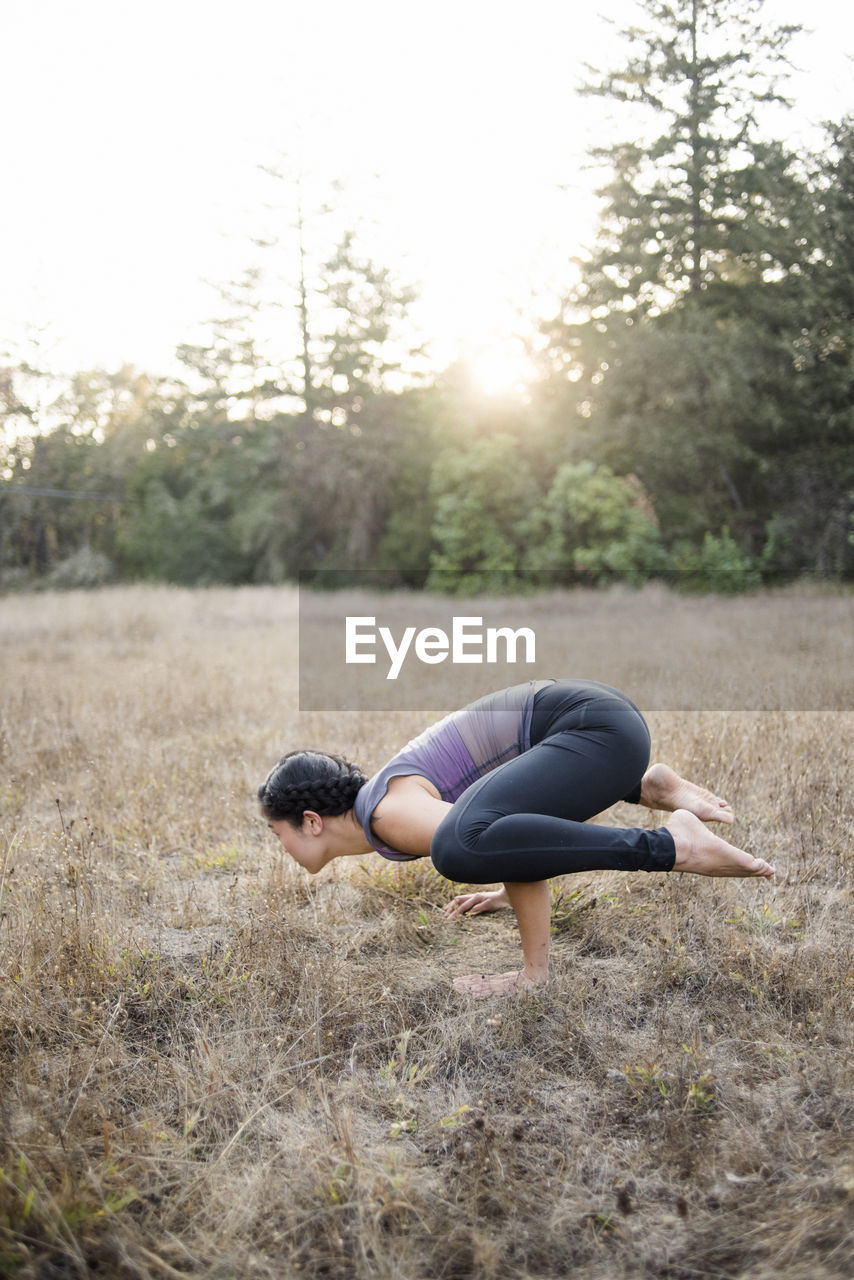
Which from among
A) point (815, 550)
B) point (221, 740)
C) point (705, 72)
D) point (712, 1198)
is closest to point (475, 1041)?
point (712, 1198)

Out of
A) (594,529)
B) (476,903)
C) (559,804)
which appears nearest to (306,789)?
(559,804)

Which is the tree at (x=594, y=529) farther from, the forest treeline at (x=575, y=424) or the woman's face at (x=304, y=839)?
the woman's face at (x=304, y=839)

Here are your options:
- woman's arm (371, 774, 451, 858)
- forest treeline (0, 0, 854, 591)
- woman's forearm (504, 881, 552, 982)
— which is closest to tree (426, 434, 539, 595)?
forest treeline (0, 0, 854, 591)

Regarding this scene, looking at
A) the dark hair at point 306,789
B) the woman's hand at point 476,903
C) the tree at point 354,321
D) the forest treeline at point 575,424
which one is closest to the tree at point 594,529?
the forest treeline at point 575,424

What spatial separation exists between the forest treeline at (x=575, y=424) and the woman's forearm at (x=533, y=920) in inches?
566

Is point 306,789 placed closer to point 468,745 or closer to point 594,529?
point 468,745

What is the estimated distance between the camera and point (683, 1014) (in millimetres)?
2814

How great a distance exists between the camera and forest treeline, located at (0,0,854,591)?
1775 centimetres

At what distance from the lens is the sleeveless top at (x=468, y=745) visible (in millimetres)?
2855

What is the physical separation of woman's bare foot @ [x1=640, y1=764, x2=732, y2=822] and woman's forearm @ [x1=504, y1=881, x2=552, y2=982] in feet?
1.65

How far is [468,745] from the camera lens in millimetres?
2918

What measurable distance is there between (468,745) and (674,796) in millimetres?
718

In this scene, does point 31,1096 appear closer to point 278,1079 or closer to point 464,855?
point 278,1079

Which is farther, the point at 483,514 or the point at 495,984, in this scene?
the point at 483,514
